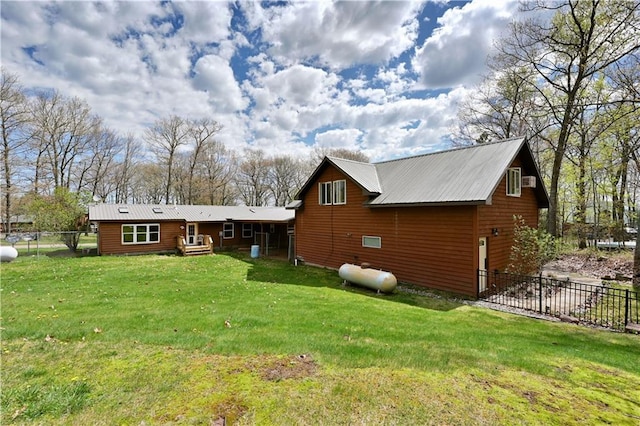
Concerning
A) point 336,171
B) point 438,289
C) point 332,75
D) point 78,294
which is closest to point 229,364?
point 78,294

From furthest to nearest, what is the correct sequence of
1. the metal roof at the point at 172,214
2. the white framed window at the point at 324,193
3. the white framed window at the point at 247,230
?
the white framed window at the point at 247,230 < the metal roof at the point at 172,214 < the white framed window at the point at 324,193

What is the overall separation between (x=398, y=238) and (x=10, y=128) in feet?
111

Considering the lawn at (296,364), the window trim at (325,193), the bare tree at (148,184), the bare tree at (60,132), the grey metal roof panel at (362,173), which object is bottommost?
the lawn at (296,364)

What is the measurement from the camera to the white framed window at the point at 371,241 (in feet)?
42.3

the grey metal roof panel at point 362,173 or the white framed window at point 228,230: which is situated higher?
the grey metal roof panel at point 362,173

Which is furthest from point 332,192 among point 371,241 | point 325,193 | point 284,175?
point 284,175

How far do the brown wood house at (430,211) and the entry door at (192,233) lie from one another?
10.2 m

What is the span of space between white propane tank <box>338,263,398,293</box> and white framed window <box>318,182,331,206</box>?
451cm

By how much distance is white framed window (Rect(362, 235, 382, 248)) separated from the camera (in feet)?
42.3

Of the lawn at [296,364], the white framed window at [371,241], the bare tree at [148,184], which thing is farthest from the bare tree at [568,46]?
the bare tree at [148,184]

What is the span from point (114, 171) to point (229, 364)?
43.6m

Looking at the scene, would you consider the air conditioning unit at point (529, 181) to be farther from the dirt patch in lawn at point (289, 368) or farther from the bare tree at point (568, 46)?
the dirt patch in lawn at point (289, 368)

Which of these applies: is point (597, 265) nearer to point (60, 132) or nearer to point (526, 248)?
point (526, 248)

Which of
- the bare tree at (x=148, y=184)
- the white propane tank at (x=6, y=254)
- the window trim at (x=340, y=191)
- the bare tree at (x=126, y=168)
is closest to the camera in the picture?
the window trim at (x=340, y=191)
